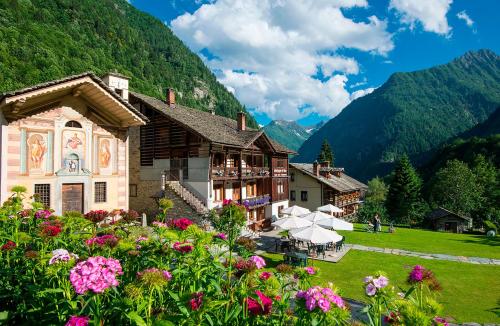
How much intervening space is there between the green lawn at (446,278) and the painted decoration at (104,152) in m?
11.9

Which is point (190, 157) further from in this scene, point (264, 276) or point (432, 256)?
point (264, 276)

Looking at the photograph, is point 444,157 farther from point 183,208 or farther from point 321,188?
point 183,208

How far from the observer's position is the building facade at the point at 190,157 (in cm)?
2578

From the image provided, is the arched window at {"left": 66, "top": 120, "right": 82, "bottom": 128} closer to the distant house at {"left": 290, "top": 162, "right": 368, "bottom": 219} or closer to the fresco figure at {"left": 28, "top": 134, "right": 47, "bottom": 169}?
the fresco figure at {"left": 28, "top": 134, "right": 47, "bottom": 169}

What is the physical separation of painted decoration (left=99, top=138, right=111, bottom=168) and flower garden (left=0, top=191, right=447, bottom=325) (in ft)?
44.5

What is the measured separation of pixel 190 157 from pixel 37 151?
11599mm

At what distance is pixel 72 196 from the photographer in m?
18.4

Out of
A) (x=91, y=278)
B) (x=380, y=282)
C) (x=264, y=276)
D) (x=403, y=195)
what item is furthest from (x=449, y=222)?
(x=91, y=278)

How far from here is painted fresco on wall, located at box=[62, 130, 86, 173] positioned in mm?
17781

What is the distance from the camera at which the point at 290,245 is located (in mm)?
21625

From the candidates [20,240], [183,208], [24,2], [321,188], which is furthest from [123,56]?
[20,240]

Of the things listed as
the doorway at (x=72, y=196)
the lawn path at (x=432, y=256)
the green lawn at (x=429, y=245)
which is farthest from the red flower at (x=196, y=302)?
the green lawn at (x=429, y=245)

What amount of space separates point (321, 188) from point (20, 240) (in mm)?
42979

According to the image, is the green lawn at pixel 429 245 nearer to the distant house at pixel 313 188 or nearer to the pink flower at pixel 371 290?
the distant house at pixel 313 188
